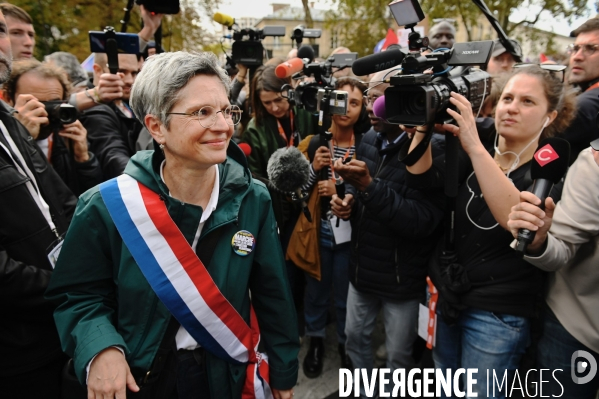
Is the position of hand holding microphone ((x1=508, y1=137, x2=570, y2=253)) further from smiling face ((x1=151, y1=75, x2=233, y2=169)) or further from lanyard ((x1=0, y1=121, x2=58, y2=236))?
lanyard ((x1=0, y1=121, x2=58, y2=236))

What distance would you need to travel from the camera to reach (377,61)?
1906mm

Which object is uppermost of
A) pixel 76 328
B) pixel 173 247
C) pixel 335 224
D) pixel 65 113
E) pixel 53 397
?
pixel 65 113

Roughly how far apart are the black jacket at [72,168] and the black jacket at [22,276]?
2.12ft

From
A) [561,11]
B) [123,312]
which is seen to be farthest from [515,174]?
[561,11]

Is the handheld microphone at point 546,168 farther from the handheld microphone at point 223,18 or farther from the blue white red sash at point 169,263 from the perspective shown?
the handheld microphone at point 223,18

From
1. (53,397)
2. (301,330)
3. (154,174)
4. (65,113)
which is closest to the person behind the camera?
(154,174)

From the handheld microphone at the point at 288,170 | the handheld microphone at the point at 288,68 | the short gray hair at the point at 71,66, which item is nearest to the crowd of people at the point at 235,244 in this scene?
the handheld microphone at the point at 288,170

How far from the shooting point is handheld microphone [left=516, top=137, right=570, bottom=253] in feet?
5.33

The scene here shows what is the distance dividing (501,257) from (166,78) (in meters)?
1.74

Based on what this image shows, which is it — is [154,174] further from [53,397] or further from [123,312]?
[53,397]

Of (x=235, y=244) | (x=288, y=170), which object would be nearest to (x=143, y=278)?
(x=235, y=244)

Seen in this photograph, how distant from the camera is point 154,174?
5.34 ft

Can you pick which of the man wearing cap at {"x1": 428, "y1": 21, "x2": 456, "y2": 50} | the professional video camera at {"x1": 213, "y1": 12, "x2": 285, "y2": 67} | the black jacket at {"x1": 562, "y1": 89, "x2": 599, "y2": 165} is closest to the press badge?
the professional video camera at {"x1": 213, "y1": 12, "x2": 285, "y2": 67}

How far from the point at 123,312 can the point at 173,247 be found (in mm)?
308
